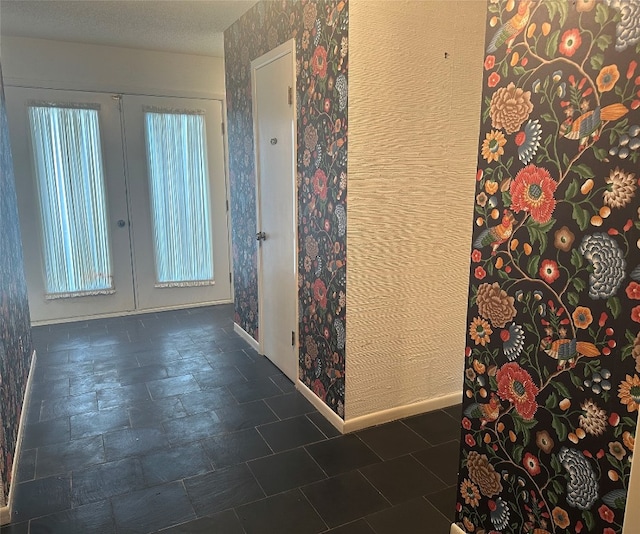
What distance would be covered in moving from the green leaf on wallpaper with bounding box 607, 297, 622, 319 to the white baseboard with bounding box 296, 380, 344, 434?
1.71m

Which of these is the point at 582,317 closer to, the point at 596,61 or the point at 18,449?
the point at 596,61

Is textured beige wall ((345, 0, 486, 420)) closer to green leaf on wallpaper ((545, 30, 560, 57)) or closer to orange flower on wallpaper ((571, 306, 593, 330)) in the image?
green leaf on wallpaper ((545, 30, 560, 57))

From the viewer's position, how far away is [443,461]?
2.35m

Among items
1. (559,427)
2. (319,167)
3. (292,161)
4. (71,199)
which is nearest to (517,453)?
(559,427)

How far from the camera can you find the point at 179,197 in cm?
484

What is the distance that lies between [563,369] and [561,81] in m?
0.75

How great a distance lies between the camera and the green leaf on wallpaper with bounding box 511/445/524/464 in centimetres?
146

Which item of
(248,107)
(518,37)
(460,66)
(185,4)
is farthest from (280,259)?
(518,37)

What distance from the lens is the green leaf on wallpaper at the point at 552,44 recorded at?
1223 millimetres

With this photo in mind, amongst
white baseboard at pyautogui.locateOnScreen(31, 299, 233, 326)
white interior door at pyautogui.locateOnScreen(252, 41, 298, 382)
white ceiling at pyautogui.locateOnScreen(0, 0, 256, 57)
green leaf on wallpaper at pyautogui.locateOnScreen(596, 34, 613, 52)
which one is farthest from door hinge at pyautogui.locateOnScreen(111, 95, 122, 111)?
green leaf on wallpaper at pyautogui.locateOnScreen(596, 34, 613, 52)

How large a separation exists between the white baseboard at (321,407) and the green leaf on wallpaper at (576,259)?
1.68m

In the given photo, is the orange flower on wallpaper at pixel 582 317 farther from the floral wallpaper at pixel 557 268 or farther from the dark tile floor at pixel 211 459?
the dark tile floor at pixel 211 459

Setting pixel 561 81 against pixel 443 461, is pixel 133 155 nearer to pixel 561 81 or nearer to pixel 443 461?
pixel 443 461

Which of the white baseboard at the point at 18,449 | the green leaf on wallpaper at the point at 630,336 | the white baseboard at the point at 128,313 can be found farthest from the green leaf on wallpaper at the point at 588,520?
the white baseboard at the point at 128,313
